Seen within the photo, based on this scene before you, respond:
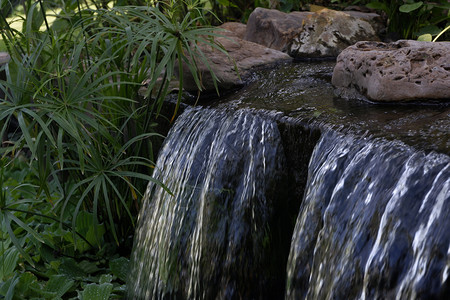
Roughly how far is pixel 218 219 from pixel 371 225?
0.87 metres

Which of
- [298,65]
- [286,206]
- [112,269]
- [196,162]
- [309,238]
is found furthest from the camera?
[298,65]

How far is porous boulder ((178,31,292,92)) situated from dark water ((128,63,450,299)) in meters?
0.14

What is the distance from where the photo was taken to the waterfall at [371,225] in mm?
1552

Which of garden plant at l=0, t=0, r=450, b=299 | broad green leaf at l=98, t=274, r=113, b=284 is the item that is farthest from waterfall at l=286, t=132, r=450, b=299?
broad green leaf at l=98, t=274, r=113, b=284

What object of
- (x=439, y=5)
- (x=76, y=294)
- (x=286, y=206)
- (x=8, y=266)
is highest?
(x=439, y=5)

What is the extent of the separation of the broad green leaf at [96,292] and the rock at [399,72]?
1.45 meters

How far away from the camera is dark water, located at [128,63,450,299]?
64.8 inches

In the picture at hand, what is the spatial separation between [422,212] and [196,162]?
1281 millimetres

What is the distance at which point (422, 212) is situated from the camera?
64.1 inches

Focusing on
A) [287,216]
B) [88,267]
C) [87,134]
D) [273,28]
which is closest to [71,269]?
[88,267]

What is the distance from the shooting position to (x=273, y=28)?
13.8ft

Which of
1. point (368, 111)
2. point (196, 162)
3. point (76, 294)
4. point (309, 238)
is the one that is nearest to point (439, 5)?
point (368, 111)

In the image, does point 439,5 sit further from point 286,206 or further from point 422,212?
point 422,212

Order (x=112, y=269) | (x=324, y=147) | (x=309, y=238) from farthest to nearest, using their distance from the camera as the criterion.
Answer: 1. (x=112, y=269)
2. (x=324, y=147)
3. (x=309, y=238)
